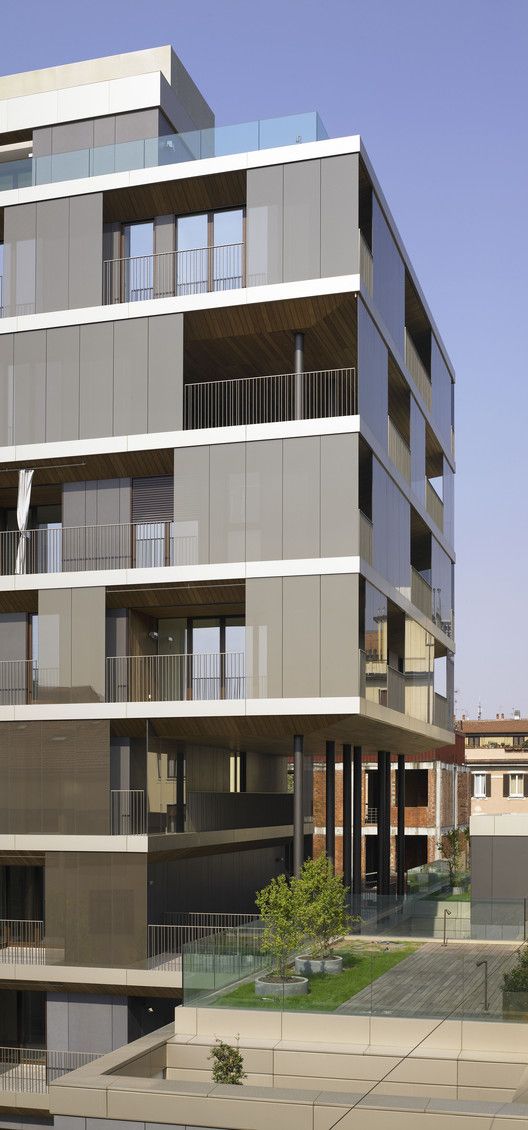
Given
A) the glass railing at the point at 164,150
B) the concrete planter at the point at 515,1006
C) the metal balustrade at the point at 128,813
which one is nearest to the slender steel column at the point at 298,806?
the metal balustrade at the point at 128,813

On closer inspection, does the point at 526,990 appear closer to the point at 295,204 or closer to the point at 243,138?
the point at 295,204

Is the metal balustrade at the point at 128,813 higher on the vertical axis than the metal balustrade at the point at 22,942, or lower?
higher

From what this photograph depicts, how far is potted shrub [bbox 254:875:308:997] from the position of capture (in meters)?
27.5

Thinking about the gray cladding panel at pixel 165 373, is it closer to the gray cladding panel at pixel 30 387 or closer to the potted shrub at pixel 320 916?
the gray cladding panel at pixel 30 387

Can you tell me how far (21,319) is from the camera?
37750 millimetres

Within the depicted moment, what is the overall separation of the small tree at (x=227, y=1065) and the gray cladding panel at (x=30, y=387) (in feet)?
59.9

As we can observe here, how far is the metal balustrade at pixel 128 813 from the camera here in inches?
1391

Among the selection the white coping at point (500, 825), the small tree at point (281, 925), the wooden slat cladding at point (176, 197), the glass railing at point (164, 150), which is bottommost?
the small tree at point (281, 925)

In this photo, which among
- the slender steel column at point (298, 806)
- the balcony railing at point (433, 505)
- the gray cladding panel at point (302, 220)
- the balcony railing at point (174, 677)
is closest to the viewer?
the slender steel column at point (298, 806)

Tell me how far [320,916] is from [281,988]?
3.61 metres

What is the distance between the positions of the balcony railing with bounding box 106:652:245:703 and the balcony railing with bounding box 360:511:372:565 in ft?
14.7

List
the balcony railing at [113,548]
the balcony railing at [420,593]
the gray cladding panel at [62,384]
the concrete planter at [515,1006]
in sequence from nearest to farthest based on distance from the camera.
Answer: the concrete planter at [515,1006] → the balcony railing at [113,548] → the gray cladding panel at [62,384] → the balcony railing at [420,593]

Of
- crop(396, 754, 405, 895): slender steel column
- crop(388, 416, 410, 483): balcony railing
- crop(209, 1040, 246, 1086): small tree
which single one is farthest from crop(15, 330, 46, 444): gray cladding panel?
crop(396, 754, 405, 895): slender steel column

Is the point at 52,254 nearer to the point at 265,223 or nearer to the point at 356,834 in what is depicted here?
the point at 265,223
